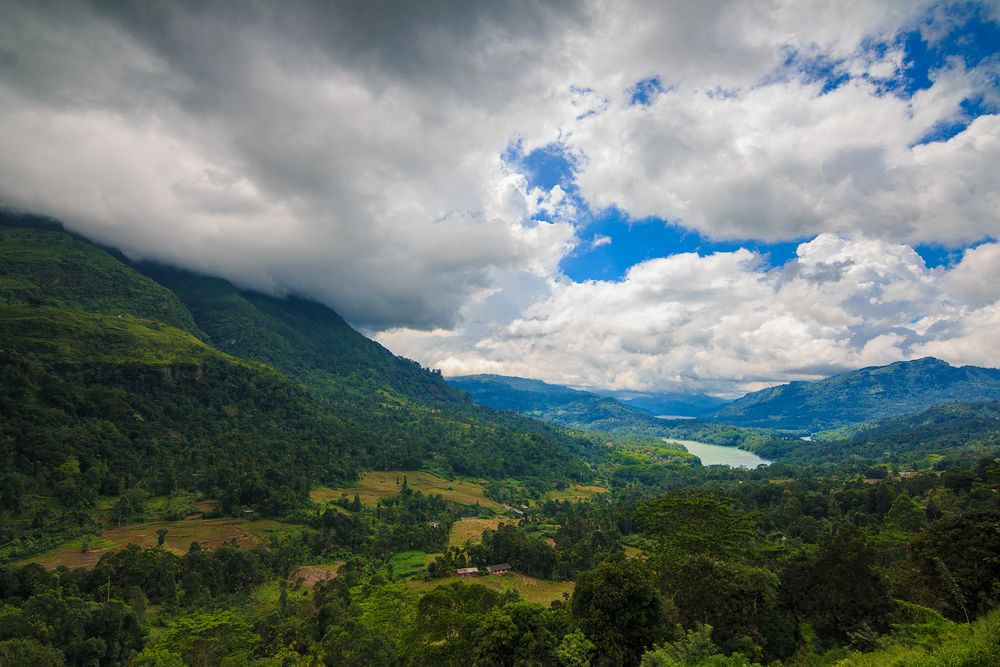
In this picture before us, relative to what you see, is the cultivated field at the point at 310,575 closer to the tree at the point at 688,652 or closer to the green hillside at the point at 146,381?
the green hillside at the point at 146,381

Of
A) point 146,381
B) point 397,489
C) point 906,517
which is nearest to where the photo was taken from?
point 906,517

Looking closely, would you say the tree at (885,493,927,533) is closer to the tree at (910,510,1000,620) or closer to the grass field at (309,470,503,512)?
the tree at (910,510,1000,620)

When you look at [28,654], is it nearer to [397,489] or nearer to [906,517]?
[906,517]

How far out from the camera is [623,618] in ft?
101

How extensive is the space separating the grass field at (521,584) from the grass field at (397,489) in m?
55.2

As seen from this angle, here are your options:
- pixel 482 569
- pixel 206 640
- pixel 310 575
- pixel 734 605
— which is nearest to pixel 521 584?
pixel 482 569

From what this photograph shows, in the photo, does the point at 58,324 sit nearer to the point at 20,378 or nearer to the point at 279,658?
the point at 20,378

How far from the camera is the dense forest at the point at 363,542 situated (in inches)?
1208

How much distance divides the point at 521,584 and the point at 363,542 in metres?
38.9

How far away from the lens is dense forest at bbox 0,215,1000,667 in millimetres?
30688

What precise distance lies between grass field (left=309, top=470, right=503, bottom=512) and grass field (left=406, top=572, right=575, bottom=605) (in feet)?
181

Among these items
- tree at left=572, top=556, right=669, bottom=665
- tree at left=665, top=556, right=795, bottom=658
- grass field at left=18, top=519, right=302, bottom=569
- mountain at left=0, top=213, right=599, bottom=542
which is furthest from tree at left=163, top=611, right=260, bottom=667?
mountain at left=0, top=213, right=599, bottom=542

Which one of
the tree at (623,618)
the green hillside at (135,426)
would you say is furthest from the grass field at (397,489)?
the tree at (623,618)

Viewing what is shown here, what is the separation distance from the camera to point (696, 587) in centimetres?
3381
